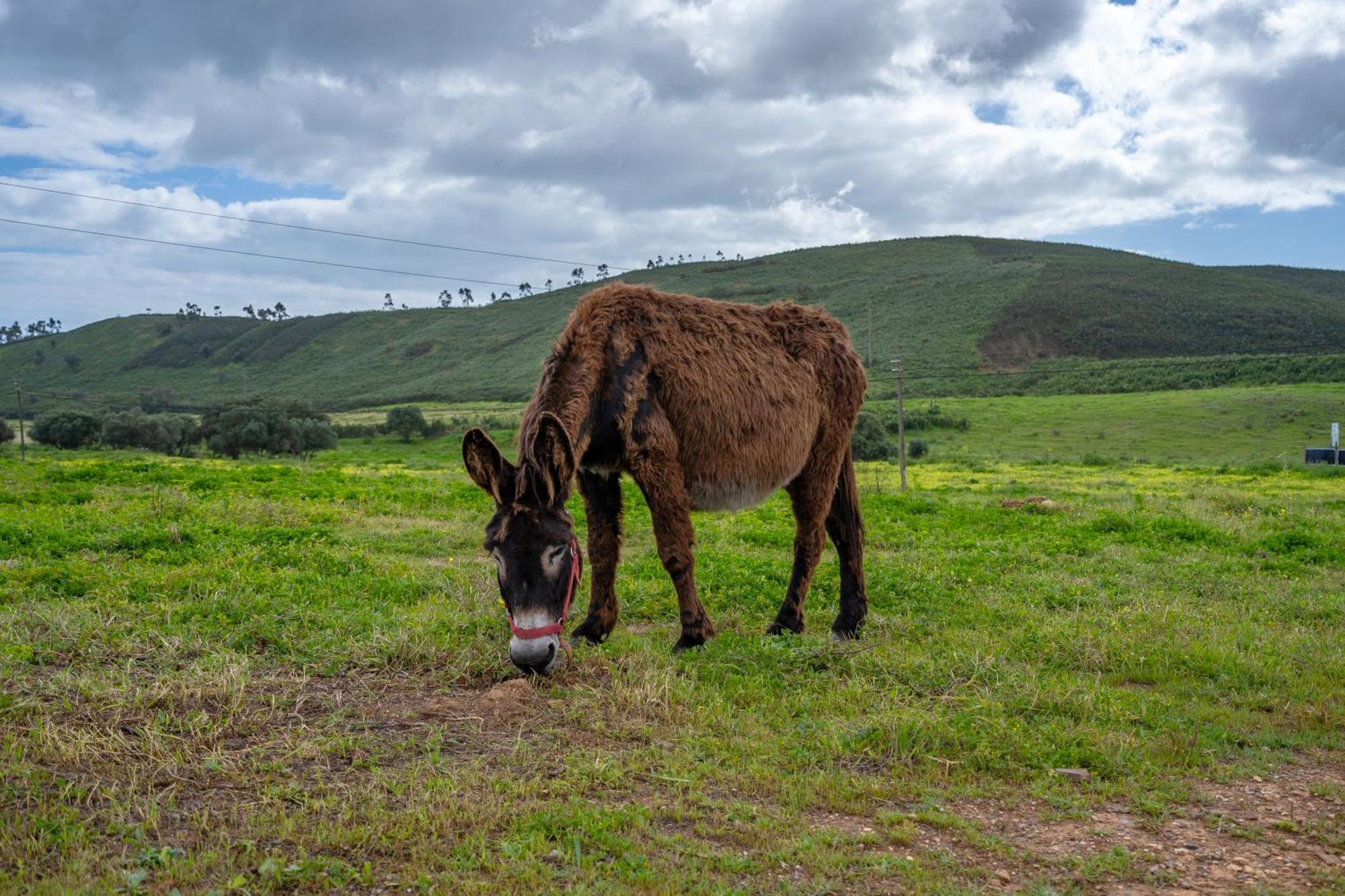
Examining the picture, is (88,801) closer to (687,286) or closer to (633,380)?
(633,380)

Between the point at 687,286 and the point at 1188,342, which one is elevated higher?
the point at 687,286

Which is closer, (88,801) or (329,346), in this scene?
(88,801)

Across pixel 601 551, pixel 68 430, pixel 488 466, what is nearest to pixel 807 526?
pixel 601 551

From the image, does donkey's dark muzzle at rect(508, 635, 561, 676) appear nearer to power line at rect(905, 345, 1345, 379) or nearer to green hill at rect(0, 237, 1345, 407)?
green hill at rect(0, 237, 1345, 407)

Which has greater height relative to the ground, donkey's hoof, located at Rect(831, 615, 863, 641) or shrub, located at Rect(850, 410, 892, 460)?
shrub, located at Rect(850, 410, 892, 460)

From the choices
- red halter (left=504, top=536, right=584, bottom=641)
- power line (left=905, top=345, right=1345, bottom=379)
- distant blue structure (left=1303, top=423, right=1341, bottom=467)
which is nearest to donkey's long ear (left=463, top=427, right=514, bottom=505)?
red halter (left=504, top=536, right=584, bottom=641)

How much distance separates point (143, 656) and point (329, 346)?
14323 cm

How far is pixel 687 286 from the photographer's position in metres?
128

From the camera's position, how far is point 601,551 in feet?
24.7

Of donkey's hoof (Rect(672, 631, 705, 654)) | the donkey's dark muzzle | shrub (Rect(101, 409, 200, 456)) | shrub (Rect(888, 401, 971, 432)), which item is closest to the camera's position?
the donkey's dark muzzle

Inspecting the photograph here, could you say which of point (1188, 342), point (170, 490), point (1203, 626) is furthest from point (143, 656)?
point (1188, 342)

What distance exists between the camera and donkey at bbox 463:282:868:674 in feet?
19.5

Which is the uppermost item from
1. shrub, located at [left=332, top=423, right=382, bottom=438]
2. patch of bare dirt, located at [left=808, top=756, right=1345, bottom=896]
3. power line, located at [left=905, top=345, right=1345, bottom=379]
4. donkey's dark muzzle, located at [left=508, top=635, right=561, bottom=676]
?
power line, located at [left=905, top=345, right=1345, bottom=379]

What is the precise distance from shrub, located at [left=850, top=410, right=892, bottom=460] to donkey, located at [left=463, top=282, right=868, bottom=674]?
85.7 ft
